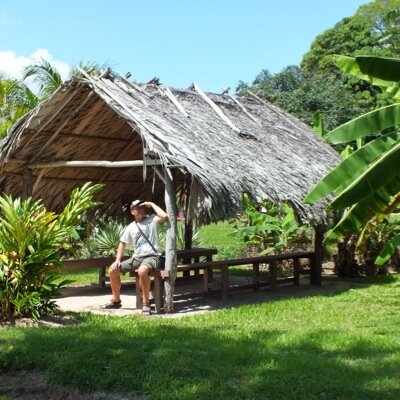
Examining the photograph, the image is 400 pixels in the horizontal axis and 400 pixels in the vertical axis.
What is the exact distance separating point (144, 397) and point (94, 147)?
8369 millimetres

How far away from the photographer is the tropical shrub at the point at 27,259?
25.1 feet

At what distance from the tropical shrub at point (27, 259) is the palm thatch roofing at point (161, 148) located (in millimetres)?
1811

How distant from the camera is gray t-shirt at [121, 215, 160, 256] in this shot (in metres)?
9.23

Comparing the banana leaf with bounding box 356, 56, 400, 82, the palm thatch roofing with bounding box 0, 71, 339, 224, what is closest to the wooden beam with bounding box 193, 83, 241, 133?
the palm thatch roofing with bounding box 0, 71, 339, 224

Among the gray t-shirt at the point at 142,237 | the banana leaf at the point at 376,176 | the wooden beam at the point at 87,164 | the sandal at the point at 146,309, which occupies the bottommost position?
the sandal at the point at 146,309

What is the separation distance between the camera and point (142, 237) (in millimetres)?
9273

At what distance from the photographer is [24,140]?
11.4 m

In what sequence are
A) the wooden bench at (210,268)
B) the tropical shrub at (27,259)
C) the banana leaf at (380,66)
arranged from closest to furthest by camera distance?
the banana leaf at (380,66) < the tropical shrub at (27,259) < the wooden bench at (210,268)

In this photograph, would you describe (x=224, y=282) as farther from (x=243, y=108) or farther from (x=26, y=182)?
(x=26, y=182)

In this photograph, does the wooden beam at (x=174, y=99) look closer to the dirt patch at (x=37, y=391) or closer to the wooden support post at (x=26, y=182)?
the wooden support post at (x=26, y=182)

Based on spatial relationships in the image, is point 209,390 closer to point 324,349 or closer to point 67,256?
point 324,349

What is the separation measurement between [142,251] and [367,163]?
4.22m

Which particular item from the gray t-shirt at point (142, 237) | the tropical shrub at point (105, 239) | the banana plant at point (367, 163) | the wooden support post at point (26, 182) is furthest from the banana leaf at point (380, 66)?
the tropical shrub at point (105, 239)

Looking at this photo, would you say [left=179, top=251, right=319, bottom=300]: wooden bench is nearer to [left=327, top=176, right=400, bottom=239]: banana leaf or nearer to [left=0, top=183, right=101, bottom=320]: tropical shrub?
[left=0, top=183, right=101, bottom=320]: tropical shrub
